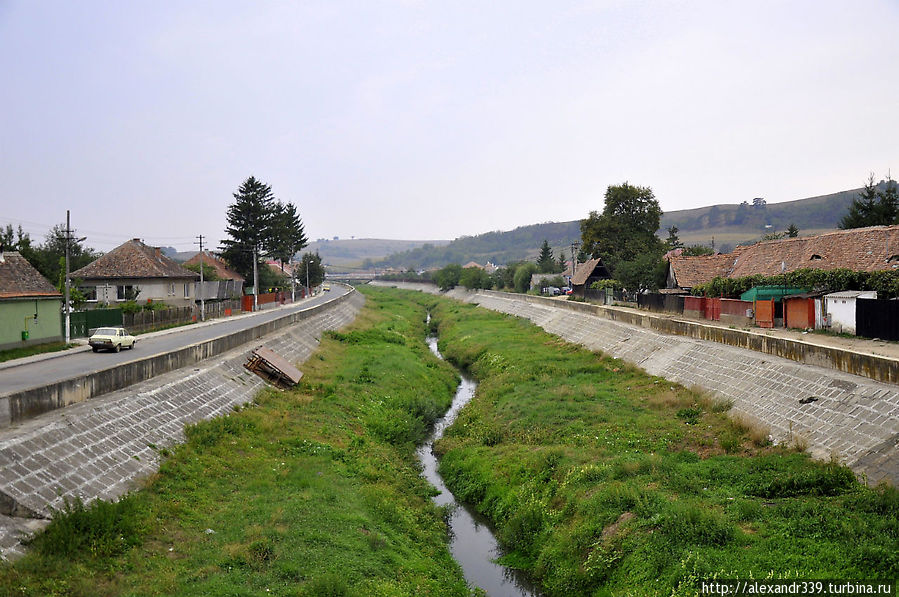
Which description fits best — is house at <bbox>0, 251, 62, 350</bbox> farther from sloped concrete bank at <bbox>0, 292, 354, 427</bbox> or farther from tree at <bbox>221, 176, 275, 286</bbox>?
tree at <bbox>221, 176, 275, 286</bbox>

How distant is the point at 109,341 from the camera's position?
30.9 metres

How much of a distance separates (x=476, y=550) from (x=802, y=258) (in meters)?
35.6

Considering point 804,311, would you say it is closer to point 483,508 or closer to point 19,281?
point 483,508

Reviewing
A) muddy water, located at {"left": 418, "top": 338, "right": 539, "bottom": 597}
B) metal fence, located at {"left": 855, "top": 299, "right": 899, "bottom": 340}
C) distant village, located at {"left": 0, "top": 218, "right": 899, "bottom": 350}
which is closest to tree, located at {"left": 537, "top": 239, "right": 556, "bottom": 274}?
distant village, located at {"left": 0, "top": 218, "right": 899, "bottom": 350}

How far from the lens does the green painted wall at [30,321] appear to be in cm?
3098

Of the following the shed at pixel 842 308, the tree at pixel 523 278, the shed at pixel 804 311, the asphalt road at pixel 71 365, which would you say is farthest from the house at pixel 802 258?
the tree at pixel 523 278

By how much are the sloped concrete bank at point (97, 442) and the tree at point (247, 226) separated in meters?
58.7

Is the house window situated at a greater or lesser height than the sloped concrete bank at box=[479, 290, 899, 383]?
greater

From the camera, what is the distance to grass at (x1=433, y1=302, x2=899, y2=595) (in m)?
11.0

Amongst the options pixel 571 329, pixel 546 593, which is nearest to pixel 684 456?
pixel 546 593

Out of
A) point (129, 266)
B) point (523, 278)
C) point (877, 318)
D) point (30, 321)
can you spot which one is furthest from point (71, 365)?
point (523, 278)

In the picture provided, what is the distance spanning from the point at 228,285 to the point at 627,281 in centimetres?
4415

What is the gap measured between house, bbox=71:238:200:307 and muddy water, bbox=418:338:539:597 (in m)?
39.2

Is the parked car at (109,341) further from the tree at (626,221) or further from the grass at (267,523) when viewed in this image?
the tree at (626,221)
